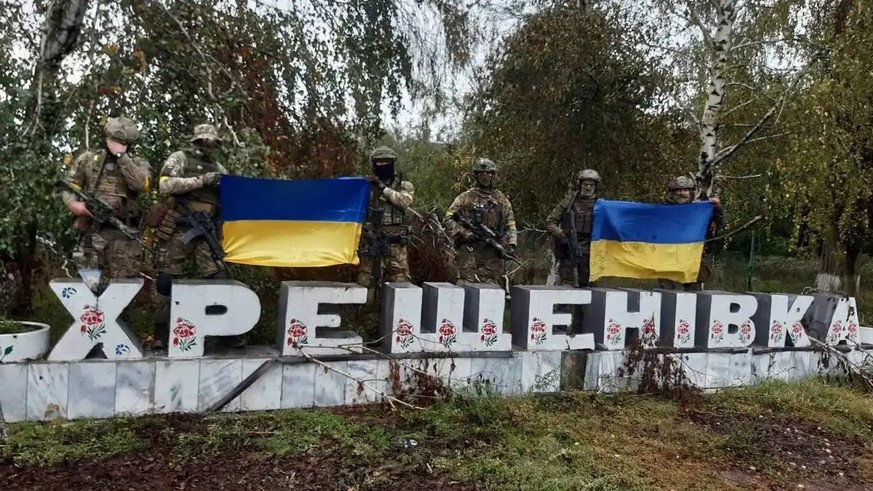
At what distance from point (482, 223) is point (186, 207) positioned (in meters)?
2.75

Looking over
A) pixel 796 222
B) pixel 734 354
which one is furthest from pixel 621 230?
pixel 796 222

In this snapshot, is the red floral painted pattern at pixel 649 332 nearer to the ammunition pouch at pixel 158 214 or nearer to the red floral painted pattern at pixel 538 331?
the red floral painted pattern at pixel 538 331

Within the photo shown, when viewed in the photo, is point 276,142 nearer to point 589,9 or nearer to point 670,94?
point 589,9

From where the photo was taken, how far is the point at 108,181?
493 centimetres

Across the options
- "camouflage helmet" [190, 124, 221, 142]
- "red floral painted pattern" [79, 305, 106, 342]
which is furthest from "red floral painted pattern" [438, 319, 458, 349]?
"red floral painted pattern" [79, 305, 106, 342]

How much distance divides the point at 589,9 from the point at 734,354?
5.37 meters

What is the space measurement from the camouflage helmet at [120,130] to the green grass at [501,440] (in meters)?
2.03

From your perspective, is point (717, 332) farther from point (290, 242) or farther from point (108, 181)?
point (108, 181)

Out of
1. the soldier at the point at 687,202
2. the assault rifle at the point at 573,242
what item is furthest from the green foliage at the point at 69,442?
the soldier at the point at 687,202

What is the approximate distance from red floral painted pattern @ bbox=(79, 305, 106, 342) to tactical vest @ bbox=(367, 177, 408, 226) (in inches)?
91.0

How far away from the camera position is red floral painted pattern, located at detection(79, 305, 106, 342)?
4.33 meters

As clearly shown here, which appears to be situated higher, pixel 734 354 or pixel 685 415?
pixel 734 354

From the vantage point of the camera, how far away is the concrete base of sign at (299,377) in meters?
4.27

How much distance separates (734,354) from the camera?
622 cm
